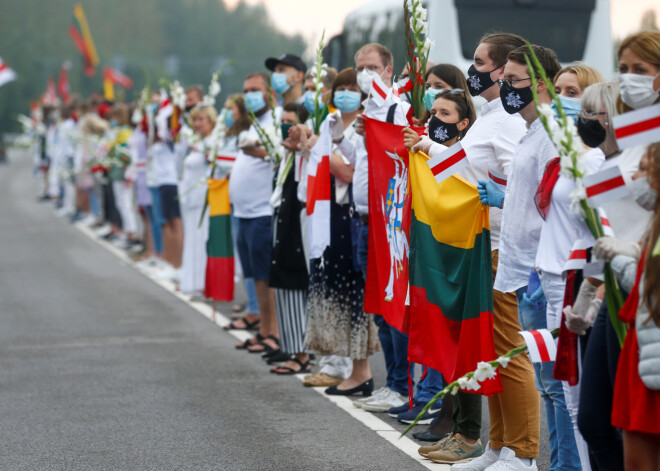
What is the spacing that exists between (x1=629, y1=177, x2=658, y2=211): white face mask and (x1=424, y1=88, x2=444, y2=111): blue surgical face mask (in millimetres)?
2794

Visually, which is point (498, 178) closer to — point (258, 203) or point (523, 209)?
point (523, 209)

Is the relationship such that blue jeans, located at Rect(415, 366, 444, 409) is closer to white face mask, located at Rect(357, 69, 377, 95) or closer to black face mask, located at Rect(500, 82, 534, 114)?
white face mask, located at Rect(357, 69, 377, 95)

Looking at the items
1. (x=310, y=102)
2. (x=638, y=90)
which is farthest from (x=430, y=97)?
(x=638, y=90)

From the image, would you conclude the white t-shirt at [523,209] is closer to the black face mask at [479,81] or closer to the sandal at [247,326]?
the black face mask at [479,81]

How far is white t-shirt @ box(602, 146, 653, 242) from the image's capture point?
3910 millimetres

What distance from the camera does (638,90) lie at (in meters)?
3.90

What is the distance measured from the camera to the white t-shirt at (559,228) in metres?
4.58

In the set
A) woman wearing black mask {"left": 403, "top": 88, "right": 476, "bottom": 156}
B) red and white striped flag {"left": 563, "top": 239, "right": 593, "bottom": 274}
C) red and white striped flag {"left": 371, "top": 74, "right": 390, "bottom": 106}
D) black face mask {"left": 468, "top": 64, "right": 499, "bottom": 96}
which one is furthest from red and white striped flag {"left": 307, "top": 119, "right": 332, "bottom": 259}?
red and white striped flag {"left": 563, "top": 239, "right": 593, "bottom": 274}

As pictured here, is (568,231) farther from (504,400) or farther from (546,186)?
(504,400)

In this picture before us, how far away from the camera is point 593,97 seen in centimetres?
427

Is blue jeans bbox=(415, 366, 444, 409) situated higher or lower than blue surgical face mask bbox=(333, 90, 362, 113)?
lower

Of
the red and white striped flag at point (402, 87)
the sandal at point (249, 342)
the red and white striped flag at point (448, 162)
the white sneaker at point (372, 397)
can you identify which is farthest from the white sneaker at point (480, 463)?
the sandal at point (249, 342)

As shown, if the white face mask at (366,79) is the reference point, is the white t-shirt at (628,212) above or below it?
below

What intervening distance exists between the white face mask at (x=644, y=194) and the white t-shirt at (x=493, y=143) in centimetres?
178
